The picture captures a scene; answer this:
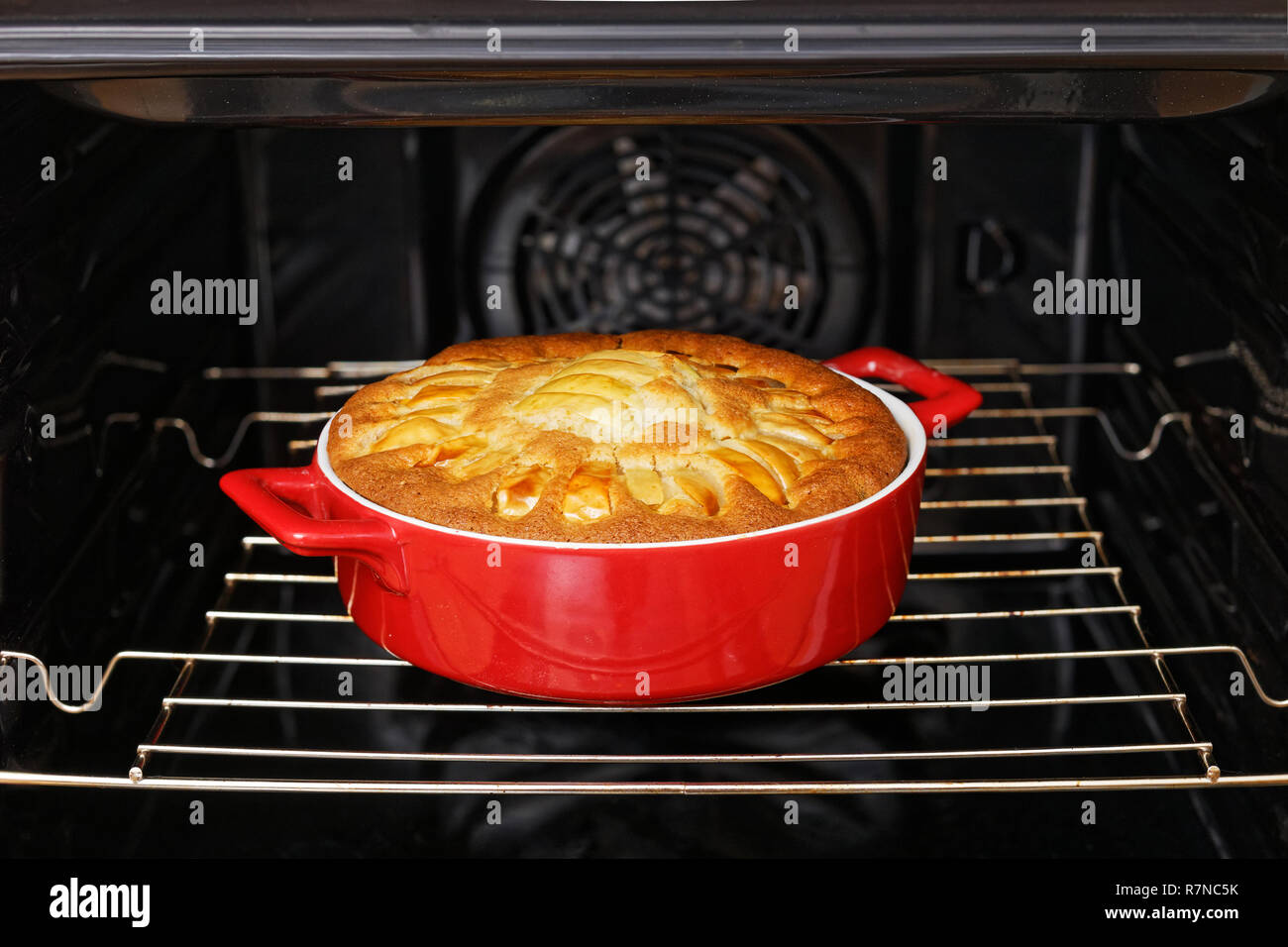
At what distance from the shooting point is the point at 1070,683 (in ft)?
3.99

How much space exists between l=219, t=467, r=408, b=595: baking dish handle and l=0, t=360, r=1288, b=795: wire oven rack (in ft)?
0.35

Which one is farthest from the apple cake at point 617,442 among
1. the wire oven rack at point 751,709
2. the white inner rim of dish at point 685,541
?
the wire oven rack at point 751,709

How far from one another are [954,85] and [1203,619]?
569mm

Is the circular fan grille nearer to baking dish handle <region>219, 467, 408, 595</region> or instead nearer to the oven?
the oven

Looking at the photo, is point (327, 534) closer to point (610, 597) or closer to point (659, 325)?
point (610, 597)

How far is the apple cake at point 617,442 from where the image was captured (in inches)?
37.7

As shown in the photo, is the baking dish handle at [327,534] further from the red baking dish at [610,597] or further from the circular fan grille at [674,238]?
the circular fan grille at [674,238]

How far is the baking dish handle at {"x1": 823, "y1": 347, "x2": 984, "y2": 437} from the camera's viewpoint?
3.86 ft

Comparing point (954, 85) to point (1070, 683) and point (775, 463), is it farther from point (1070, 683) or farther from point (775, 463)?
point (1070, 683)

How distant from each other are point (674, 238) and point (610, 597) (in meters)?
0.56

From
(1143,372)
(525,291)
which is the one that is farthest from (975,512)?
(525,291)

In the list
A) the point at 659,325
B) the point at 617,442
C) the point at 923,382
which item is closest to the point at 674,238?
the point at 659,325

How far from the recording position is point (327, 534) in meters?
0.95

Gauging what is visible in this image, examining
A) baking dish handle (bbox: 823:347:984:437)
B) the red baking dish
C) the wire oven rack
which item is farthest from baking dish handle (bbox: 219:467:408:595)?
baking dish handle (bbox: 823:347:984:437)
